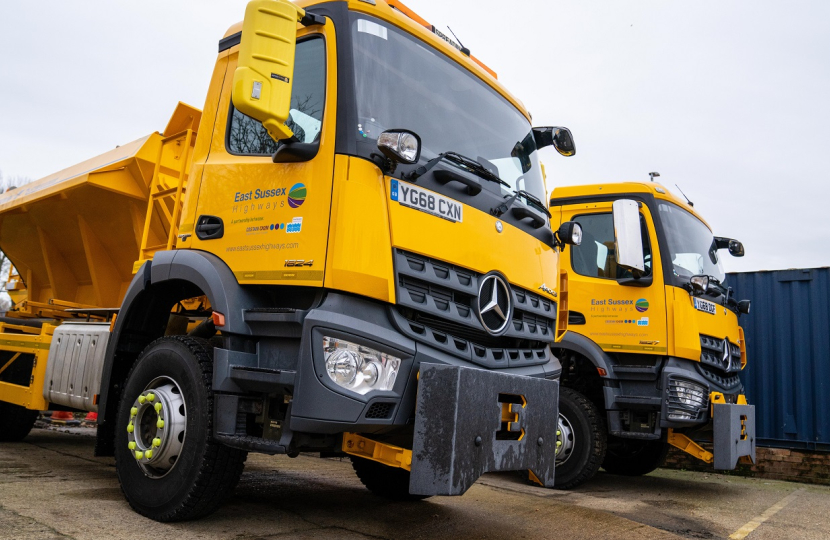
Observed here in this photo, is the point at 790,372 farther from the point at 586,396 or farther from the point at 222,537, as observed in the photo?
the point at 222,537

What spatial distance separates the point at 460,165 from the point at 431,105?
1.26ft

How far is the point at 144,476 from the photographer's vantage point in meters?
3.79

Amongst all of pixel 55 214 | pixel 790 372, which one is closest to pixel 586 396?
pixel 790 372

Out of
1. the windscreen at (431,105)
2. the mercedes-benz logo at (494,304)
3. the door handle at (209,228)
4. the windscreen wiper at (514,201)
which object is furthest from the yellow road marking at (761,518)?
the door handle at (209,228)

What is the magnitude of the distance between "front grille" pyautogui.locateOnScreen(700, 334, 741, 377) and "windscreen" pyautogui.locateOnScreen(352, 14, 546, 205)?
324cm

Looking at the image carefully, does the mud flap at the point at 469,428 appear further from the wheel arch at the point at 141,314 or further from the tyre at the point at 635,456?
the tyre at the point at 635,456

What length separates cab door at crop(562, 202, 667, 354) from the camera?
6.74m

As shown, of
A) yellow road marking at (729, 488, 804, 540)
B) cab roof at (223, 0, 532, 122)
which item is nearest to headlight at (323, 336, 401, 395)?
cab roof at (223, 0, 532, 122)

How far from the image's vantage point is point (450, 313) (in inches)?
137

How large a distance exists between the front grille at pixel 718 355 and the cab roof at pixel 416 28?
3.48 meters

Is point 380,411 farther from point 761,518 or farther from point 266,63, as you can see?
point 761,518

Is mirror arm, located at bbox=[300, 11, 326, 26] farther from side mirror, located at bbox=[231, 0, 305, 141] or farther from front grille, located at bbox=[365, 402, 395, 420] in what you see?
front grille, located at bbox=[365, 402, 395, 420]

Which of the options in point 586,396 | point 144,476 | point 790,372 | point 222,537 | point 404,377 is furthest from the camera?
point 790,372

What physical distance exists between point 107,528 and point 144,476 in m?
0.34
